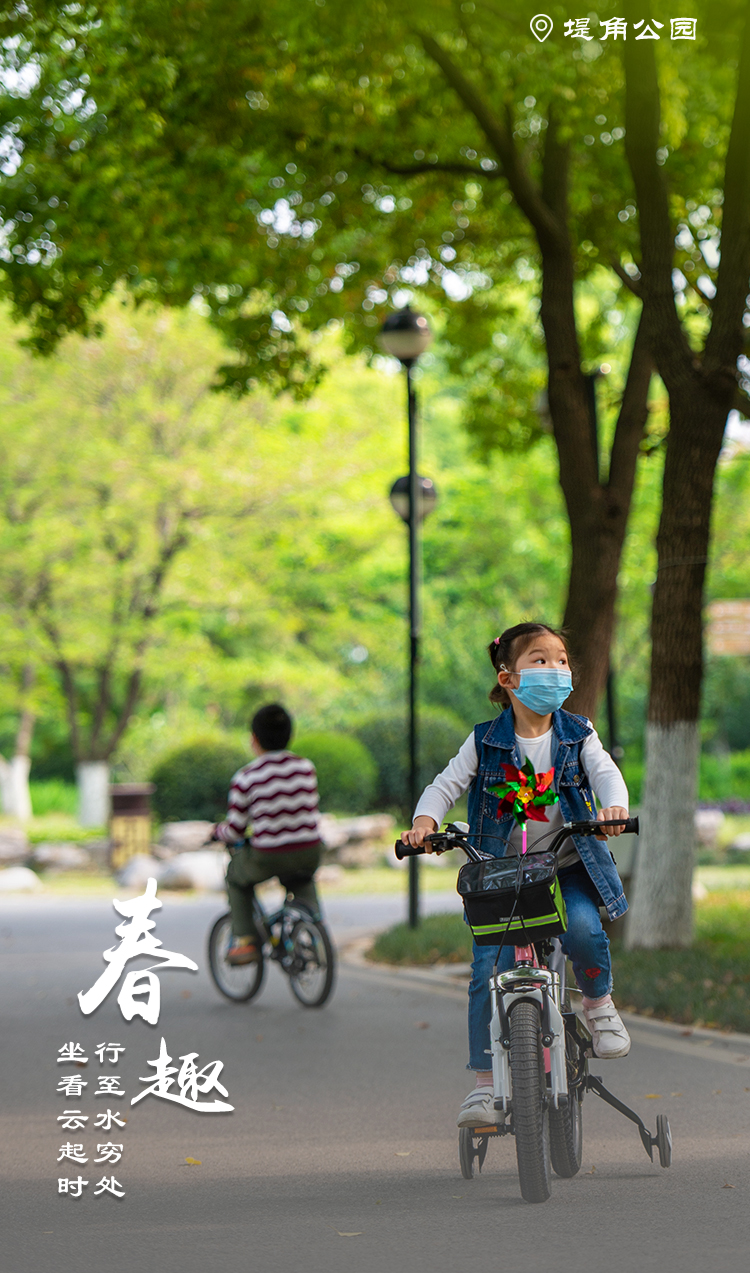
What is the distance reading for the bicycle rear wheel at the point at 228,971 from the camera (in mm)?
9445

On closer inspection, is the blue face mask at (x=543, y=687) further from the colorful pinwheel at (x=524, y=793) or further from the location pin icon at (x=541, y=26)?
the location pin icon at (x=541, y=26)

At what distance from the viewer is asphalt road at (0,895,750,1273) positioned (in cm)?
435

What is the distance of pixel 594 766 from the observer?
4.95m

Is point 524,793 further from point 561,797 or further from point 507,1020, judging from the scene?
point 507,1020

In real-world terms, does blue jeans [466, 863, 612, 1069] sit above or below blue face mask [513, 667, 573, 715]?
below

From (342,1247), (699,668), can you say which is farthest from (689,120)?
(342,1247)

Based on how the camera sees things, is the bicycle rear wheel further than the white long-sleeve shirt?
Yes

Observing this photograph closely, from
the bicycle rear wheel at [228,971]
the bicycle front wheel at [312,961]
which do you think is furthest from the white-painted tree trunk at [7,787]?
the bicycle front wheel at [312,961]

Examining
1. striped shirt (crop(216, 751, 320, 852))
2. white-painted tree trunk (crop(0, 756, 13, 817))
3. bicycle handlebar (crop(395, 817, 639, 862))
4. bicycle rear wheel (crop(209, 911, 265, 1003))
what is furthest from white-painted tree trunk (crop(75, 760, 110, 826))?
bicycle handlebar (crop(395, 817, 639, 862))

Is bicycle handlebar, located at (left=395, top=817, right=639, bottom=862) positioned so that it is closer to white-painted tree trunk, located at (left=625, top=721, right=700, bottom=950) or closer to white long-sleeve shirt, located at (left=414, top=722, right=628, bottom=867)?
white long-sleeve shirt, located at (left=414, top=722, right=628, bottom=867)

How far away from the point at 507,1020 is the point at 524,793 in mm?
722

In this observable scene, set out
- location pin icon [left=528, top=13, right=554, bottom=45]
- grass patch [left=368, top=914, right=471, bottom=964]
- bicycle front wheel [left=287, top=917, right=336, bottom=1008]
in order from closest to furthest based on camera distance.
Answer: bicycle front wheel [left=287, top=917, right=336, bottom=1008] → location pin icon [left=528, top=13, right=554, bottom=45] → grass patch [left=368, top=914, right=471, bottom=964]

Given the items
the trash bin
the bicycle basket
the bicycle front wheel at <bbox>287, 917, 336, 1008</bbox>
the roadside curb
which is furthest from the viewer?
the trash bin

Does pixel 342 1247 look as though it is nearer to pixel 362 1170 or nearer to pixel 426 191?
pixel 362 1170
